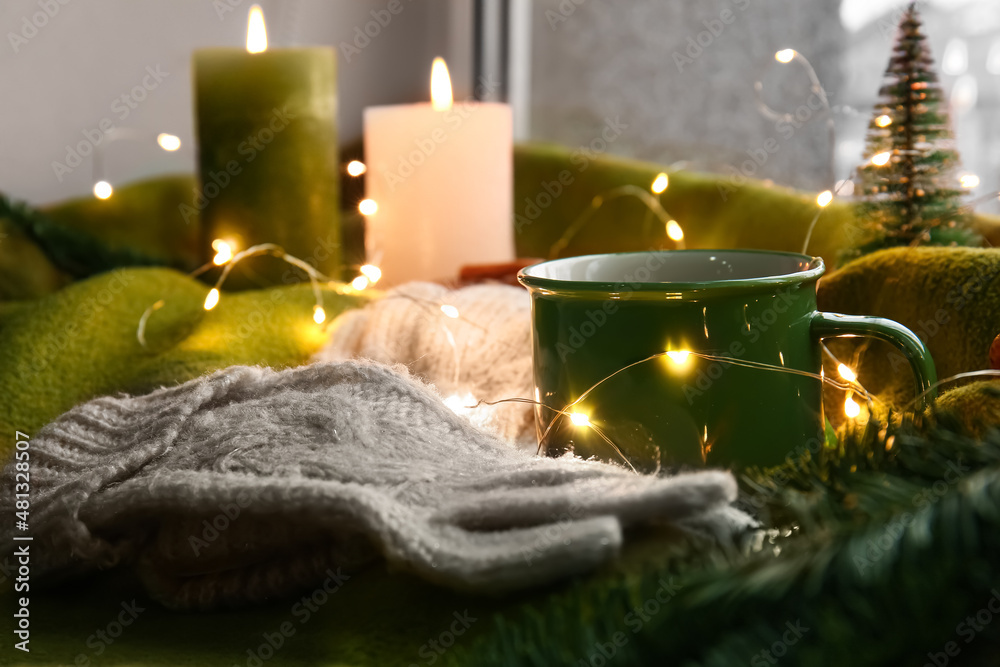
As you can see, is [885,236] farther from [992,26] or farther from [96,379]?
[96,379]

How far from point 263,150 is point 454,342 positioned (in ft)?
0.89

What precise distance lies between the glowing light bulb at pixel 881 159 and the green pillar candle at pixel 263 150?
0.39 metres

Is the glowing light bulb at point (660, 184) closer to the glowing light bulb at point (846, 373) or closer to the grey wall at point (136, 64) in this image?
the glowing light bulb at point (846, 373)

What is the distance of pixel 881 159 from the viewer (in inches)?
19.0

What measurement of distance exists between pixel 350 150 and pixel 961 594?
802 millimetres

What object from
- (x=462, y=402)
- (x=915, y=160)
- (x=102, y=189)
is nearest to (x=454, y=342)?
(x=462, y=402)

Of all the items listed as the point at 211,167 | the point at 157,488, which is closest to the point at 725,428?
the point at 157,488
